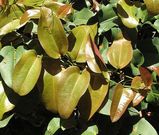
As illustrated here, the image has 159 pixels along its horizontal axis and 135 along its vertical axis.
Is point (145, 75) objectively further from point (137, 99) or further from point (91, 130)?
point (91, 130)

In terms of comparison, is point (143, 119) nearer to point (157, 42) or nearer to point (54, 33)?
point (157, 42)

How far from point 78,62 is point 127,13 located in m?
0.23

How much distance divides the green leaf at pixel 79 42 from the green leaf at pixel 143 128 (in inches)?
11.1

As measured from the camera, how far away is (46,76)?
122 centimetres

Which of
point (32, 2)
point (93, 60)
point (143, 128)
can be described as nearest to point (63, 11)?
point (32, 2)

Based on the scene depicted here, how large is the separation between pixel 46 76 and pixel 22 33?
22cm

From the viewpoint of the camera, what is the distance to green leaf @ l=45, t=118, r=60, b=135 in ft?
4.40

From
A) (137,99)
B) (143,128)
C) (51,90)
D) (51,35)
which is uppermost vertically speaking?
(51,35)

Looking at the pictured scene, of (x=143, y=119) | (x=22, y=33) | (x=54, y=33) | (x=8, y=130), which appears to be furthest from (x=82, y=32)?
(x=8, y=130)

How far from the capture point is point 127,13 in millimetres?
1339

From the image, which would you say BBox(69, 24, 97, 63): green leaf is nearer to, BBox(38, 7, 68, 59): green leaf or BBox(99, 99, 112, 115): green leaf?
BBox(38, 7, 68, 59): green leaf

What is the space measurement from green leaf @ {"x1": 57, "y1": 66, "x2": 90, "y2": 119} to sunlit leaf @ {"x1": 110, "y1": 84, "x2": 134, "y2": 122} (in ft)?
0.30

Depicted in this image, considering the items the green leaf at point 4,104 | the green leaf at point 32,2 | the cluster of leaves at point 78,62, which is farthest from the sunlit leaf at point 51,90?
the green leaf at point 32,2

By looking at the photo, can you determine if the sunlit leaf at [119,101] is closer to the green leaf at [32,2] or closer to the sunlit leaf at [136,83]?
the sunlit leaf at [136,83]
